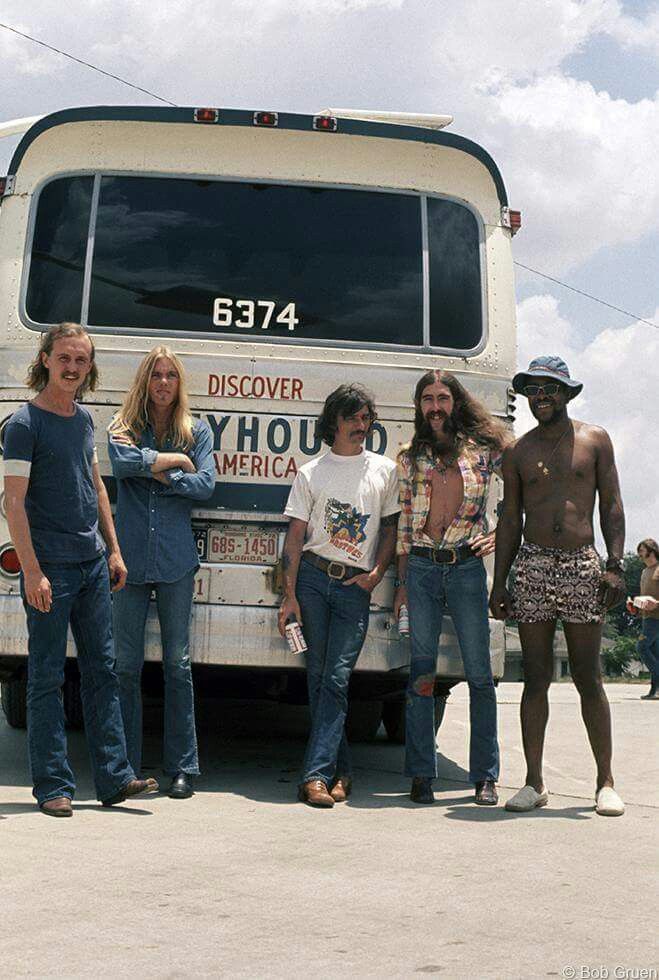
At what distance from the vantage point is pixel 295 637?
640 cm

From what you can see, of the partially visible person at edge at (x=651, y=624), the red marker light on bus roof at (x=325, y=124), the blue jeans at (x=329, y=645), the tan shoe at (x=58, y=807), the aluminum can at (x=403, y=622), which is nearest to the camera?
the tan shoe at (x=58, y=807)

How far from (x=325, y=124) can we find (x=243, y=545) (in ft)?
7.12

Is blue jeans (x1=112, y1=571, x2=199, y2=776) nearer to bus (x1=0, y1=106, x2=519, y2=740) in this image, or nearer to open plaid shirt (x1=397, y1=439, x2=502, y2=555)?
bus (x1=0, y1=106, x2=519, y2=740)

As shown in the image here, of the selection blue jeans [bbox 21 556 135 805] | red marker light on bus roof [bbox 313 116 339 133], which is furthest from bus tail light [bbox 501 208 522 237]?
blue jeans [bbox 21 556 135 805]

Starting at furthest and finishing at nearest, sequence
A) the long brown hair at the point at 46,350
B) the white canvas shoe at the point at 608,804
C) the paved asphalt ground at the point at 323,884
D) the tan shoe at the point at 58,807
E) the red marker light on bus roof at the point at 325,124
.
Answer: the red marker light on bus roof at the point at 325,124, the white canvas shoe at the point at 608,804, the long brown hair at the point at 46,350, the tan shoe at the point at 58,807, the paved asphalt ground at the point at 323,884

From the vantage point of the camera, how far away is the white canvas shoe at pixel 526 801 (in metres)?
6.14

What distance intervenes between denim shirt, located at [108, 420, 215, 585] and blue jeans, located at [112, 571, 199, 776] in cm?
8

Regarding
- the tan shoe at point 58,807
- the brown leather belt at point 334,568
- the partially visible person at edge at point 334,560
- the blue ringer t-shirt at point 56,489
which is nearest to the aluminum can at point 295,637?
the partially visible person at edge at point 334,560

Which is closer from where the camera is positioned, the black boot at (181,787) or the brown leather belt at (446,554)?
the black boot at (181,787)

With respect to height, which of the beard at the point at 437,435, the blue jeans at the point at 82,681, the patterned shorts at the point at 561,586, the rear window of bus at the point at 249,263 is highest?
the rear window of bus at the point at 249,263

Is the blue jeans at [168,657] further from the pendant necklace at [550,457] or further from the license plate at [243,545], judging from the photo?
the pendant necklace at [550,457]

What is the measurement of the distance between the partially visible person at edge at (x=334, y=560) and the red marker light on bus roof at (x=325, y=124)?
142 centimetres

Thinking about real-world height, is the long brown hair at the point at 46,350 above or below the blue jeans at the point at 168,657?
above

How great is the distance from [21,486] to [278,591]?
58.5 inches
